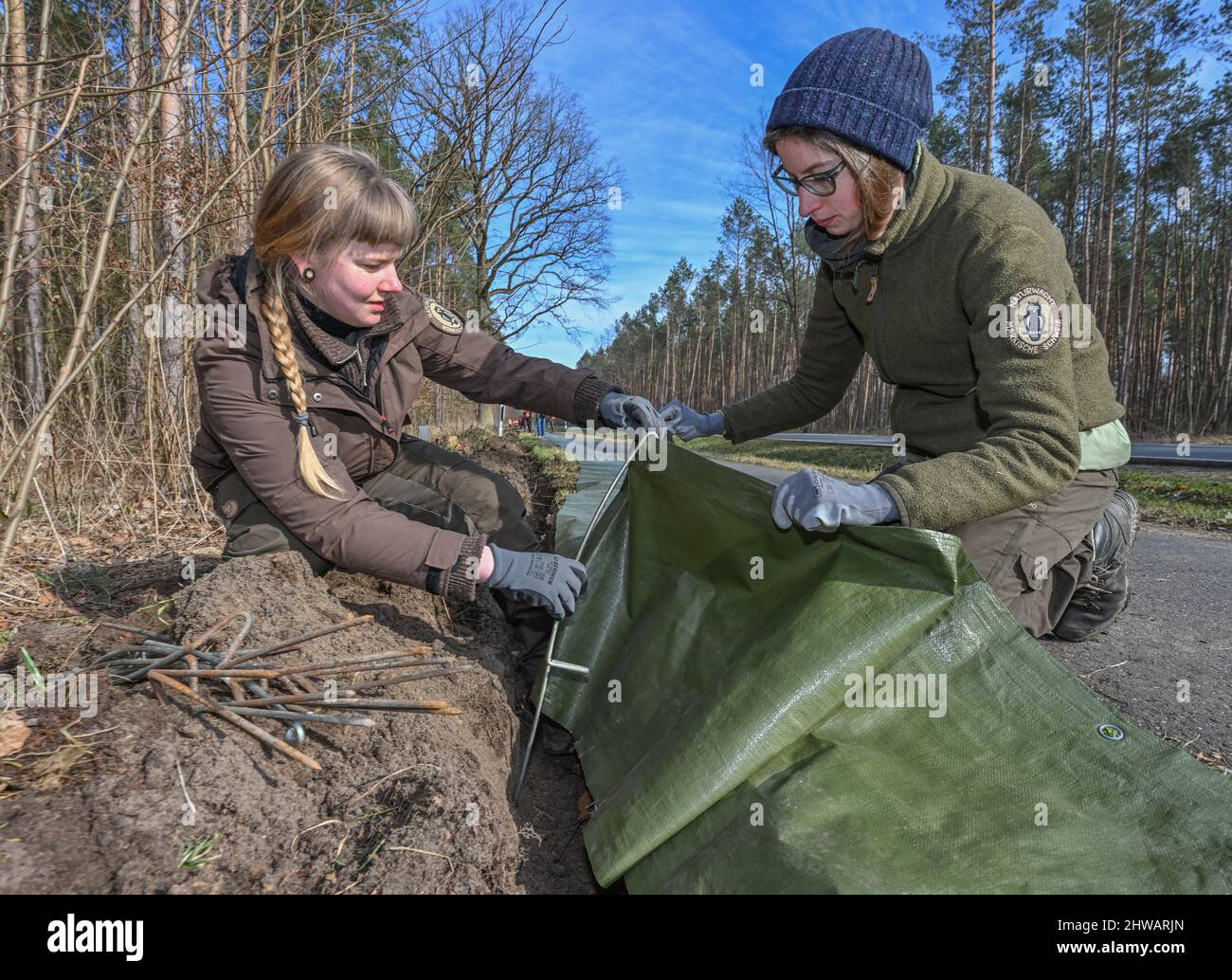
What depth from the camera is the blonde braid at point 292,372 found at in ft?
7.39

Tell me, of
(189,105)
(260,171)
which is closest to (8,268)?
(189,105)

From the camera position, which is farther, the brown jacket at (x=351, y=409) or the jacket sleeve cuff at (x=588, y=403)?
the jacket sleeve cuff at (x=588, y=403)

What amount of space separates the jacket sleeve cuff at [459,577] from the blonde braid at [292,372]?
17.4 inches

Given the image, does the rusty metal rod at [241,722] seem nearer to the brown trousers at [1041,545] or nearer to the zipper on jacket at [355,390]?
the zipper on jacket at [355,390]

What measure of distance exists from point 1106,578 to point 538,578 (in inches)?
84.8

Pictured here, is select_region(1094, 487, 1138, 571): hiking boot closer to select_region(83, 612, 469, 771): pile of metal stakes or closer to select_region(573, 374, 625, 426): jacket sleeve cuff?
select_region(573, 374, 625, 426): jacket sleeve cuff

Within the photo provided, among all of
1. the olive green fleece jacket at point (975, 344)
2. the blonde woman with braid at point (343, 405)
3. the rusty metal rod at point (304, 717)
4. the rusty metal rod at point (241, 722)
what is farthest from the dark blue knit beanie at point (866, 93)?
the rusty metal rod at point (241, 722)

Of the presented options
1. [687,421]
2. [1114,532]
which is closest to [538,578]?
[687,421]

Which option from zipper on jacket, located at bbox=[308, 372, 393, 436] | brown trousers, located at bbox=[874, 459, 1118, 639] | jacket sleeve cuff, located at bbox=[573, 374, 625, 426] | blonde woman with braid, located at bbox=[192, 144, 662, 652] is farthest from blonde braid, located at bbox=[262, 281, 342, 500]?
brown trousers, located at bbox=[874, 459, 1118, 639]

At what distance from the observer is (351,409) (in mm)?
2635

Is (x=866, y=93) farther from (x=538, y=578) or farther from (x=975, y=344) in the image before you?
(x=538, y=578)

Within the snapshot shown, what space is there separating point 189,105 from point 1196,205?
33.1m

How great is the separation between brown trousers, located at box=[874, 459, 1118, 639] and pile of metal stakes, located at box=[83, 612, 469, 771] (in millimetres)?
1565

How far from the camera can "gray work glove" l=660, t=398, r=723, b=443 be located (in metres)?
3.02
